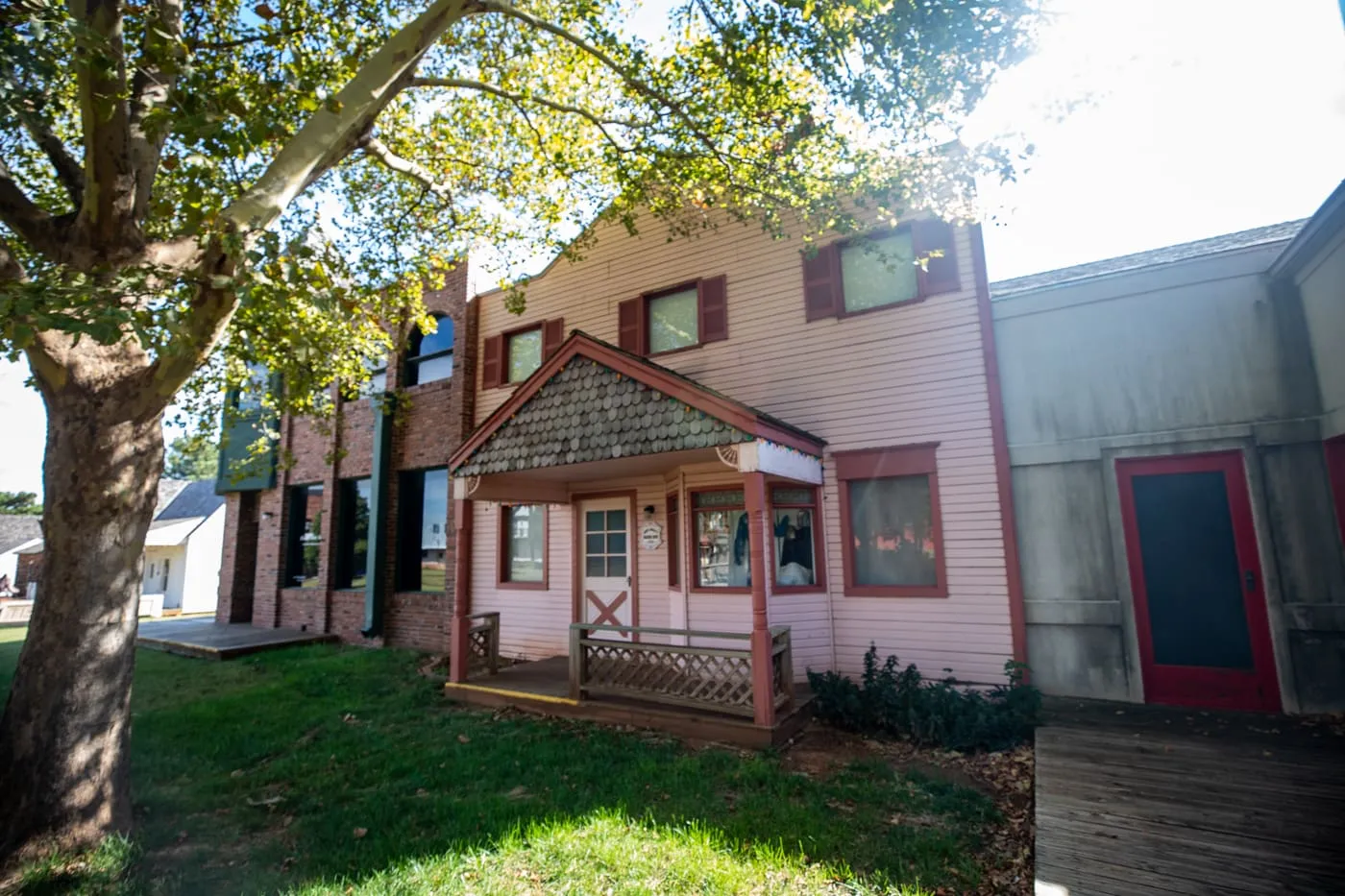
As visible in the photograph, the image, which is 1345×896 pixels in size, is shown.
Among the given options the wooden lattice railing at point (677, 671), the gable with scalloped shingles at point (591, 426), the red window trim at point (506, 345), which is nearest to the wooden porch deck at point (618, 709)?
the wooden lattice railing at point (677, 671)

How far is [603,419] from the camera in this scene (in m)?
7.32

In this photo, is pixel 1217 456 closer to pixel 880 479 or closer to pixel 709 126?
pixel 880 479

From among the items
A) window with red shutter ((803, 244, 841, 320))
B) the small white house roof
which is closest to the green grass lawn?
window with red shutter ((803, 244, 841, 320))

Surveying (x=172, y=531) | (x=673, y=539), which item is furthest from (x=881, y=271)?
(x=172, y=531)

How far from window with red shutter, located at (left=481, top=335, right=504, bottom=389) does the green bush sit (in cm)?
794

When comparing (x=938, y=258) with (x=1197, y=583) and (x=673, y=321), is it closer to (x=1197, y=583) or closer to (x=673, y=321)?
(x=673, y=321)

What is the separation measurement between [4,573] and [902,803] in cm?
4463

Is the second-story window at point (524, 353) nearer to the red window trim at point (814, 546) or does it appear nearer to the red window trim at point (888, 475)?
the red window trim at point (814, 546)

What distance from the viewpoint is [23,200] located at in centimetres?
485

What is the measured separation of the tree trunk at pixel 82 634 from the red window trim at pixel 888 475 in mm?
7229

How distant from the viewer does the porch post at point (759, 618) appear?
20.3ft

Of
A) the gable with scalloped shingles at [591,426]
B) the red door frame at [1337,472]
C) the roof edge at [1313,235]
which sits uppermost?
the roof edge at [1313,235]

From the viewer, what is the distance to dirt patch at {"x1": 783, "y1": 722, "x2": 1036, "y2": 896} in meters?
3.76

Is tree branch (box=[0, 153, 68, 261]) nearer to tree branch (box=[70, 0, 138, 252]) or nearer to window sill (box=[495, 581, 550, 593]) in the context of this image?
tree branch (box=[70, 0, 138, 252])
